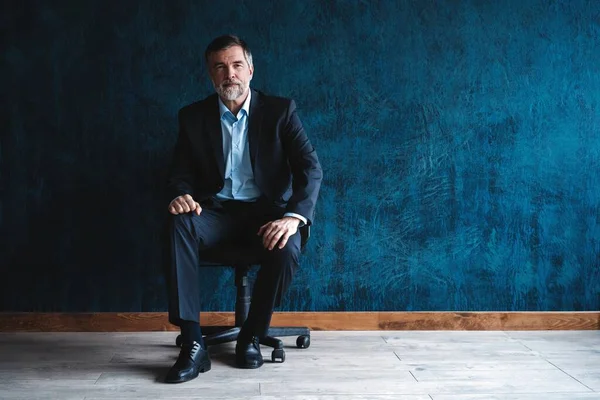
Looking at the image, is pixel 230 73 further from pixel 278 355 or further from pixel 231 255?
pixel 278 355

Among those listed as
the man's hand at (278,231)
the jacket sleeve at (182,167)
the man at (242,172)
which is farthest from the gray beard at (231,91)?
the man's hand at (278,231)

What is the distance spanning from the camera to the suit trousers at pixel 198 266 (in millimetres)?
2484

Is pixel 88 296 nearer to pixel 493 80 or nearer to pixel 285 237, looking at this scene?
pixel 285 237

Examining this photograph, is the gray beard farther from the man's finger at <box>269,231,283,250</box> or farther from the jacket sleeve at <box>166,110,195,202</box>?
the man's finger at <box>269,231,283,250</box>

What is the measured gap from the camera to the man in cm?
259

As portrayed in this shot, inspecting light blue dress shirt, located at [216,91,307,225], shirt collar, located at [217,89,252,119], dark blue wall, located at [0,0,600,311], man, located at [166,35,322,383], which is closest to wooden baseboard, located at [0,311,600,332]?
dark blue wall, located at [0,0,600,311]

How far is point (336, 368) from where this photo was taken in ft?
8.49

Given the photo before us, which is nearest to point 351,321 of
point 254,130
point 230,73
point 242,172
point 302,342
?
point 302,342

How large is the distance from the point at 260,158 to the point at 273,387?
976 mm

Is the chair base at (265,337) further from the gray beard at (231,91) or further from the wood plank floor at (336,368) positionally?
the gray beard at (231,91)

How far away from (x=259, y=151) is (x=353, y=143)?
63cm

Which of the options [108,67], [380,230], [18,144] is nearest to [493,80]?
[380,230]

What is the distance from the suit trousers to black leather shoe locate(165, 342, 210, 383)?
111mm

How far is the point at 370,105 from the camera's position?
3.29 meters
